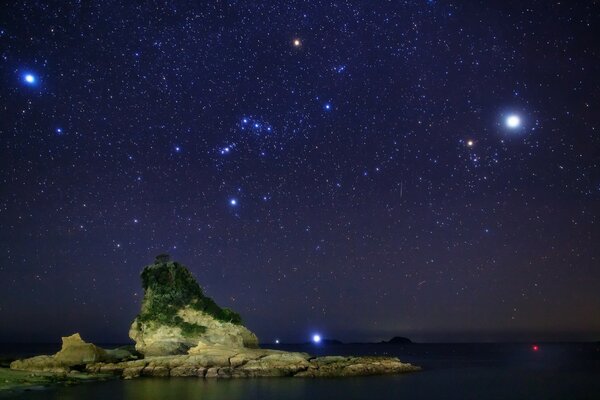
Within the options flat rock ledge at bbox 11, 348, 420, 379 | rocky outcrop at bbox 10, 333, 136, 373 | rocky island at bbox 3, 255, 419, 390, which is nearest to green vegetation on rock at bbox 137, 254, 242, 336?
rocky island at bbox 3, 255, 419, 390

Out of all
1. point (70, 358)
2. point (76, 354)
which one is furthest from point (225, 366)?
point (70, 358)

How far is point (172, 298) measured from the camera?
2756 inches

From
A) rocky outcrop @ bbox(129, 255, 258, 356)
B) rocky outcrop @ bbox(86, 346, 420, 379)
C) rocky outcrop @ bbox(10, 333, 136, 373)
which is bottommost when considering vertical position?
rocky outcrop @ bbox(86, 346, 420, 379)

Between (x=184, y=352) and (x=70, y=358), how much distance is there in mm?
13799

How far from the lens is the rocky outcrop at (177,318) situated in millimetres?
66625

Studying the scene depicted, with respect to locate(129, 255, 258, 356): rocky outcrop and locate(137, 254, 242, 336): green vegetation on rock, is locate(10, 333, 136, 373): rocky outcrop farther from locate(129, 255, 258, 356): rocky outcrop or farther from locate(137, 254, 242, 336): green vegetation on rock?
locate(137, 254, 242, 336): green vegetation on rock

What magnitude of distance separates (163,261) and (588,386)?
5704cm

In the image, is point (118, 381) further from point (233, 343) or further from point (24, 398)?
point (233, 343)

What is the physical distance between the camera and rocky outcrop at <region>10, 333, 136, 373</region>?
2402 inches

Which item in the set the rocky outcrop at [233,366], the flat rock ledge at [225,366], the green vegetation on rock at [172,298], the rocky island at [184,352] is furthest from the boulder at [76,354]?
the green vegetation on rock at [172,298]

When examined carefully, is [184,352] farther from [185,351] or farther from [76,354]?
[76,354]

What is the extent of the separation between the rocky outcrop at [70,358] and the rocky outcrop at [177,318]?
419 cm

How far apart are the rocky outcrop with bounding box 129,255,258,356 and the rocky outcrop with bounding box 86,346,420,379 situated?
3.91 meters

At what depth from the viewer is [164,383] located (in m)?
52.2
